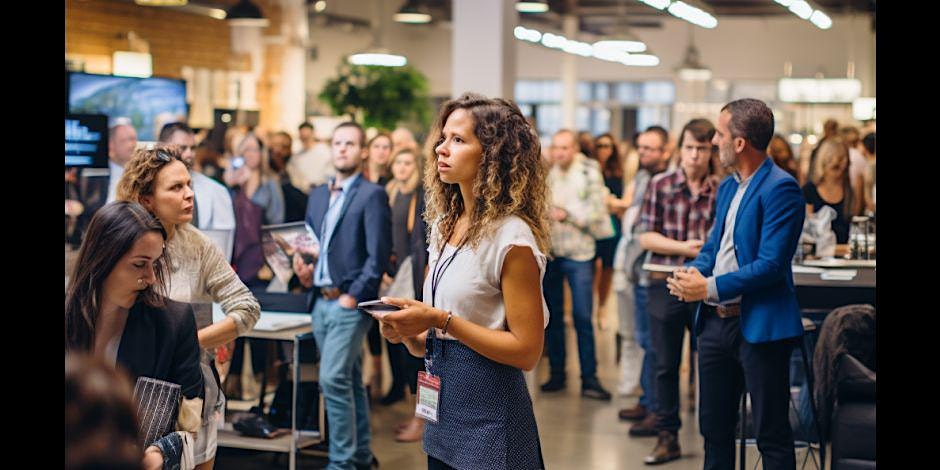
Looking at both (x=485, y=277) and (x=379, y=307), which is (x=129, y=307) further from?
(x=485, y=277)

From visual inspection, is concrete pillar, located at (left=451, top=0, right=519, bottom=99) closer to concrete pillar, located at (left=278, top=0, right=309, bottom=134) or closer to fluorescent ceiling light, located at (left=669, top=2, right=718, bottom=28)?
fluorescent ceiling light, located at (left=669, top=2, right=718, bottom=28)

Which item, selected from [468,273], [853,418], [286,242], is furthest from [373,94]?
[468,273]

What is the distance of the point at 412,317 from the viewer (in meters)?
2.65

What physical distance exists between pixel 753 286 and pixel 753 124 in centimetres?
60

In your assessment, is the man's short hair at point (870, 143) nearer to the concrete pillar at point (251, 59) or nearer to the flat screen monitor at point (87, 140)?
the flat screen monitor at point (87, 140)

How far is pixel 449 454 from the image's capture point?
281cm

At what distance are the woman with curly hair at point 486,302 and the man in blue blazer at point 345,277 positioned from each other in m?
2.28

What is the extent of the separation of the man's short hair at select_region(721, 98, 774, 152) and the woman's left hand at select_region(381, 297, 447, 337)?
1.92 metres

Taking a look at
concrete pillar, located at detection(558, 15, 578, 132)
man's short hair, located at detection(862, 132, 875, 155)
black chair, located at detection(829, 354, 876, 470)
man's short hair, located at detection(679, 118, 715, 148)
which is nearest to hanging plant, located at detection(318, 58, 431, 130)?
concrete pillar, located at detection(558, 15, 578, 132)

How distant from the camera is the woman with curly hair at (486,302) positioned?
9.02 feet
